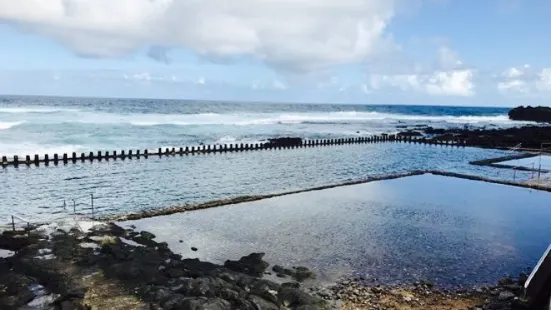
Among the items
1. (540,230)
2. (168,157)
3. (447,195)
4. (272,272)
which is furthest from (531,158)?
(272,272)

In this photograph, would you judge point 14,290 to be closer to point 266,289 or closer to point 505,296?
point 266,289

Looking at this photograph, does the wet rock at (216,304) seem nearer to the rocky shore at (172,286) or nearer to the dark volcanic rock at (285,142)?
the rocky shore at (172,286)

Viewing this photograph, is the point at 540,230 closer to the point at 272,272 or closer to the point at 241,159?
the point at 272,272

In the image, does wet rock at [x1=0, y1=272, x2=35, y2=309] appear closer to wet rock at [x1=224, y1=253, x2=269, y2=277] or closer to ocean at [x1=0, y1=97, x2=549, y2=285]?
ocean at [x1=0, y1=97, x2=549, y2=285]

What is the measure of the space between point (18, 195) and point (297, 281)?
751 inches

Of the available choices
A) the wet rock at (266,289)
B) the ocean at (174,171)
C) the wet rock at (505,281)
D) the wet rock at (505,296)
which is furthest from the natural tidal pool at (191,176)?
the wet rock at (505,296)

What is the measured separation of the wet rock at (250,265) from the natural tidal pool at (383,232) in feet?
1.89

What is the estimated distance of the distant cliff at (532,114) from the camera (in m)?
119

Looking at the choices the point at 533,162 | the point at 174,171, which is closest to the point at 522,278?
the point at 174,171

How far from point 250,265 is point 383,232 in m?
7.39

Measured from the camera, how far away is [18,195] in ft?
82.5

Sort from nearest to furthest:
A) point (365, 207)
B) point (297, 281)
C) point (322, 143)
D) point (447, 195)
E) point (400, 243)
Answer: point (297, 281)
point (400, 243)
point (365, 207)
point (447, 195)
point (322, 143)

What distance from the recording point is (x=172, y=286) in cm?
1270

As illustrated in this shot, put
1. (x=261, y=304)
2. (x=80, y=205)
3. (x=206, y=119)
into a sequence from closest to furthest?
(x=261, y=304), (x=80, y=205), (x=206, y=119)
